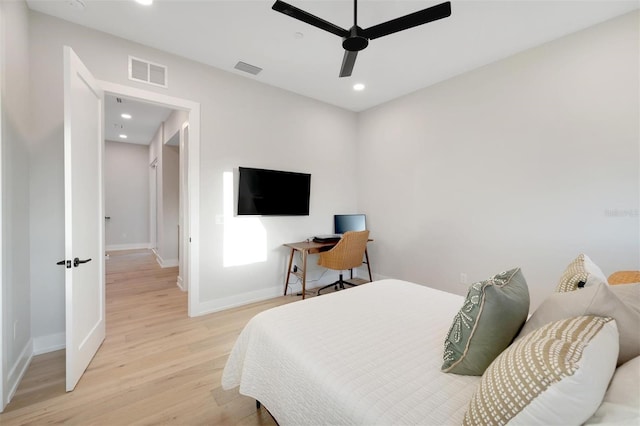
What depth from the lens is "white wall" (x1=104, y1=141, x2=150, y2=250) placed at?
6.85 metres

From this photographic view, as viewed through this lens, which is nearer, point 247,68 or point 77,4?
point 77,4

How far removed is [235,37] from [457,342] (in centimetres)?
295

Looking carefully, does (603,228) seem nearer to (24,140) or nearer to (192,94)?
(192,94)

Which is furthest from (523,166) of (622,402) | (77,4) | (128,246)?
(128,246)

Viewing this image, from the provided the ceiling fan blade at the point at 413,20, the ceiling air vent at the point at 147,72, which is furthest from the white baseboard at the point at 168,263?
the ceiling fan blade at the point at 413,20

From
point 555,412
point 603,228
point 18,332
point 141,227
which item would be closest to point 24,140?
point 18,332

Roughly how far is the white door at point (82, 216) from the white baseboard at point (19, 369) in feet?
1.14

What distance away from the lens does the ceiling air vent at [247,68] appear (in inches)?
119

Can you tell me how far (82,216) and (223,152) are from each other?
1.53 meters

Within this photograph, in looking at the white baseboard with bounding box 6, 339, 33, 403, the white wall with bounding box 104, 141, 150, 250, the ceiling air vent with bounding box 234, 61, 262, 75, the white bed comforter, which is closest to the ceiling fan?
→ the ceiling air vent with bounding box 234, 61, 262, 75

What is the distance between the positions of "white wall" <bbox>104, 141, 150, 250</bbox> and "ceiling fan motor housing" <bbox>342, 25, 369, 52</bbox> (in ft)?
23.6

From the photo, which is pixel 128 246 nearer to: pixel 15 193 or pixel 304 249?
pixel 15 193

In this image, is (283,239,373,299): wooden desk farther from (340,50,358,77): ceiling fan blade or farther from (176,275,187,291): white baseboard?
(340,50,358,77): ceiling fan blade

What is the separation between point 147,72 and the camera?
2.68 meters
